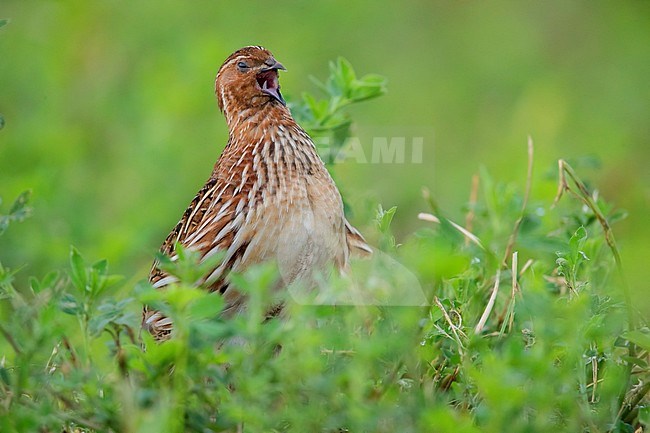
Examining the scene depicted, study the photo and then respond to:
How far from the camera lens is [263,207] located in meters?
3.79

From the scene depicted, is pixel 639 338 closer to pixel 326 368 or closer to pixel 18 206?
pixel 326 368

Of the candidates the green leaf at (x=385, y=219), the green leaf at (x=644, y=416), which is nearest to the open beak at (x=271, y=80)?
the green leaf at (x=385, y=219)

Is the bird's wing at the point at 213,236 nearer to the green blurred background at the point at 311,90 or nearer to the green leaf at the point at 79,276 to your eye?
the green leaf at the point at 79,276

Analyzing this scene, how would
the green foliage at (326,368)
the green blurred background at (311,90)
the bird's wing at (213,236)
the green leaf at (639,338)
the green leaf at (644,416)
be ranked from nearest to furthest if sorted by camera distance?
the green foliage at (326,368) < the green leaf at (644,416) < the green leaf at (639,338) < the bird's wing at (213,236) < the green blurred background at (311,90)

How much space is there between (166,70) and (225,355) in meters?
4.77

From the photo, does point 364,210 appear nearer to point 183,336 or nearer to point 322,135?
point 322,135

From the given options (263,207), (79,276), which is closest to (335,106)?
(263,207)

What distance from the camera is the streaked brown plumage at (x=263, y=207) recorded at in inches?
147

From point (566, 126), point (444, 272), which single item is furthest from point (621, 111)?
point (444, 272)

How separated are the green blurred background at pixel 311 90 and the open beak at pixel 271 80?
0.74m

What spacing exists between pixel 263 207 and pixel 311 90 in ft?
12.8

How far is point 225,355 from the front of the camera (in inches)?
109

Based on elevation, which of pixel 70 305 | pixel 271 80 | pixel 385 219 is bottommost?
pixel 70 305

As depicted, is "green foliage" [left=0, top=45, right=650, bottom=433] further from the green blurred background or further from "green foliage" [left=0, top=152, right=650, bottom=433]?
the green blurred background
